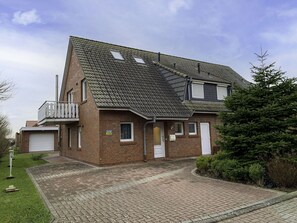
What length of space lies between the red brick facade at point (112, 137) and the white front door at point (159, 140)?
256 millimetres

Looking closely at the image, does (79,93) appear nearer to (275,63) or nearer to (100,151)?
(100,151)

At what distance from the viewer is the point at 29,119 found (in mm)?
50000

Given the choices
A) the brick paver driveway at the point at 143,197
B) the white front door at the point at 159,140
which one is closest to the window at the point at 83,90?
the white front door at the point at 159,140

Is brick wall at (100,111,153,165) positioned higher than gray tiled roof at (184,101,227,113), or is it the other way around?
gray tiled roof at (184,101,227,113)

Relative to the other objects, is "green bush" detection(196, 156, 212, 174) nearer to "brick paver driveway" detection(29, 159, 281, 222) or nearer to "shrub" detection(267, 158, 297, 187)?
"brick paver driveway" detection(29, 159, 281, 222)

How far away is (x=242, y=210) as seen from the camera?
5648mm

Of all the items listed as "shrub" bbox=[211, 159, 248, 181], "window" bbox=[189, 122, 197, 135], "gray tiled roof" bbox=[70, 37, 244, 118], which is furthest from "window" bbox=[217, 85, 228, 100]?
"shrub" bbox=[211, 159, 248, 181]

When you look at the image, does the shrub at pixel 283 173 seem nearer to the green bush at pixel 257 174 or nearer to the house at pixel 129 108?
the green bush at pixel 257 174

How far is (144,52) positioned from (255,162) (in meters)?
15.0

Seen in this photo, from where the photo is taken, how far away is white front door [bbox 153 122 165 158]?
51.6ft

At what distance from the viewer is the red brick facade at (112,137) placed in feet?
44.1

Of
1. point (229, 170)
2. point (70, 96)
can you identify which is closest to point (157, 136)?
point (229, 170)

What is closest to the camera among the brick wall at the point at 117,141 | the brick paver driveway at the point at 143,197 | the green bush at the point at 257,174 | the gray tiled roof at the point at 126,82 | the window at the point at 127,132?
the brick paver driveway at the point at 143,197

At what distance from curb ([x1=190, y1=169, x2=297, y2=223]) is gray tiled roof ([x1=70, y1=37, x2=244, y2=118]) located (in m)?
8.38
